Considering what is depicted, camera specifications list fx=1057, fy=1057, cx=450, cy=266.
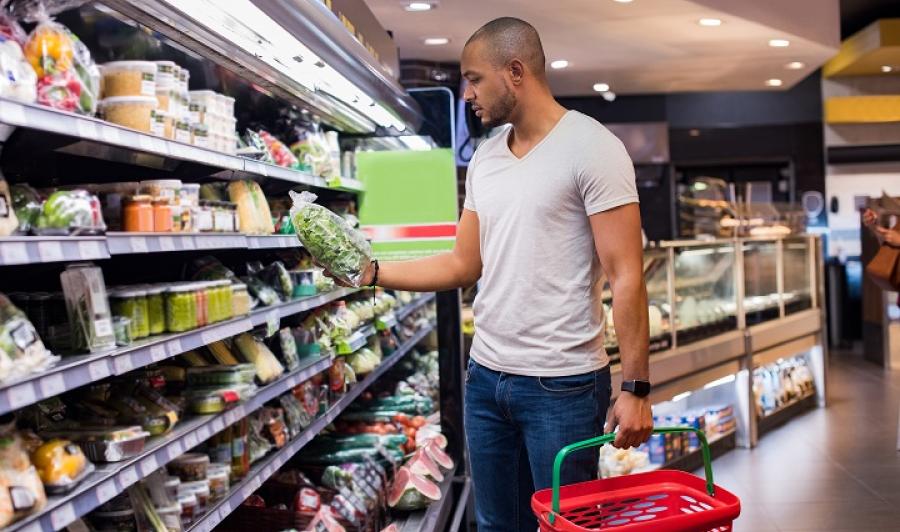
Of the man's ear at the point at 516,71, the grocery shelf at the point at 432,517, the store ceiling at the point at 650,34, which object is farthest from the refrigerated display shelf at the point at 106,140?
the store ceiling at the point at 650,34

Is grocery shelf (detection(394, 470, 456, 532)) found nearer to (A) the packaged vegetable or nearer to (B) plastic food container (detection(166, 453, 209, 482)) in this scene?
(B) plastic food container (detection(166, 453, 209, 482))

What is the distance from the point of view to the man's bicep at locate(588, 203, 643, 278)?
2.56m

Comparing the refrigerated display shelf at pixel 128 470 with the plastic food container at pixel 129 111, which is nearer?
the refrigerated display shelf at pixel 128 470

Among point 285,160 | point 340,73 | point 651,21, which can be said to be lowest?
point 285,160

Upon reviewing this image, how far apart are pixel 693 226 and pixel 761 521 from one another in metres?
3.45

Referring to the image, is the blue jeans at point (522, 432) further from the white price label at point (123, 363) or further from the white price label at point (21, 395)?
the white price label at point (21, 395)

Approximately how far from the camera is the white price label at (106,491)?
2184mm

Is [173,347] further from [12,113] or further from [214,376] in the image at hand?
[12,113]

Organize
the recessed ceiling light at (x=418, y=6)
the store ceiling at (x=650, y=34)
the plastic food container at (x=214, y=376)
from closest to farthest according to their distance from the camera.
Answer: the plastic food container at (x=214, y=376) < the recessed ceiling light at (x=418, y=6) < the store ceiling at (x=650, y=34)

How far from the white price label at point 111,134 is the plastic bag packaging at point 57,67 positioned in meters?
0.09

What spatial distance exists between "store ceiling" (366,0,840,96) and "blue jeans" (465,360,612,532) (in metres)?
5.11

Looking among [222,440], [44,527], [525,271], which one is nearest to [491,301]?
[525,271]

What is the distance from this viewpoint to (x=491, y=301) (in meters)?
2.76

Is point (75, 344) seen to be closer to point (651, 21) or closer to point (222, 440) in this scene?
point (222, 440)
